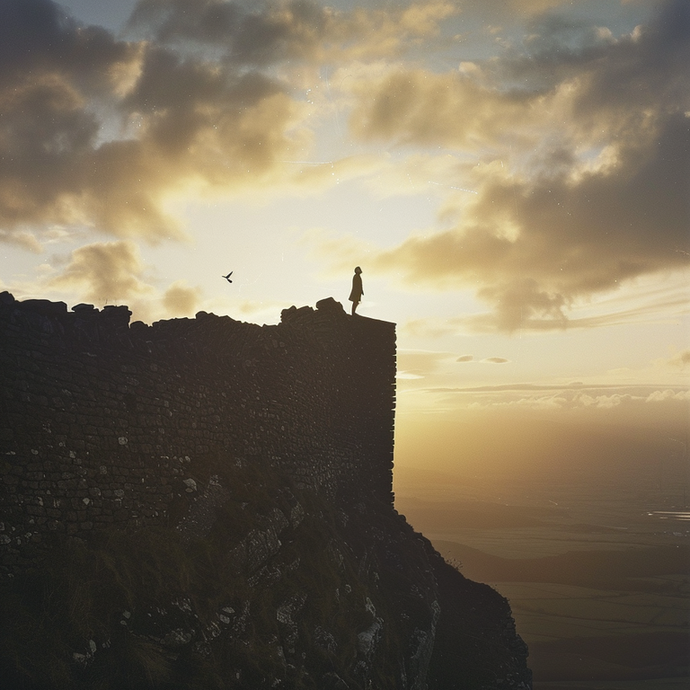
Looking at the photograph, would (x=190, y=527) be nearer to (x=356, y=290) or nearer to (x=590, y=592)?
(x=356, y=290)

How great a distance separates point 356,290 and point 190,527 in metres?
13.3

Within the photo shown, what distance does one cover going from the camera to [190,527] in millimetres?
11273

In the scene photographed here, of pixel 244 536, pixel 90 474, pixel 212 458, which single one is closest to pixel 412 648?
pixel 244 536

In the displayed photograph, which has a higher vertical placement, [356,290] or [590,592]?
[356,290]

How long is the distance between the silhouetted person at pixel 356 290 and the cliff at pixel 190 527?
3.61 metres

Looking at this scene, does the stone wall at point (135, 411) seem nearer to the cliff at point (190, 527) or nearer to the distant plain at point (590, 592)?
the cliff at point (190, 527)

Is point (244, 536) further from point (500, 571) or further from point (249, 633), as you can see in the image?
point (500, 571)

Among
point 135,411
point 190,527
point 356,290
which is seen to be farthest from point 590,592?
point 135,411

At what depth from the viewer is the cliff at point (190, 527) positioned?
8.20 meters

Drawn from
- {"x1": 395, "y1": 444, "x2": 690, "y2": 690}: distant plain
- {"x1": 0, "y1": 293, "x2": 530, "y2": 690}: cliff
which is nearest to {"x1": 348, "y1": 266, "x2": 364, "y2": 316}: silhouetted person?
{"x1": 0, "y1": 293, "x2": 530, "y2": 690}: cliff

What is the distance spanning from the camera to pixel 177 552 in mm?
10422

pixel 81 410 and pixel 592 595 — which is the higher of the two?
pixel 81 410

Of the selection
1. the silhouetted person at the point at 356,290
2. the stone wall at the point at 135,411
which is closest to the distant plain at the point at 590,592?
the silhouetted person at the point at 356,290

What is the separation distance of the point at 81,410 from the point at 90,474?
1079 millimetres
